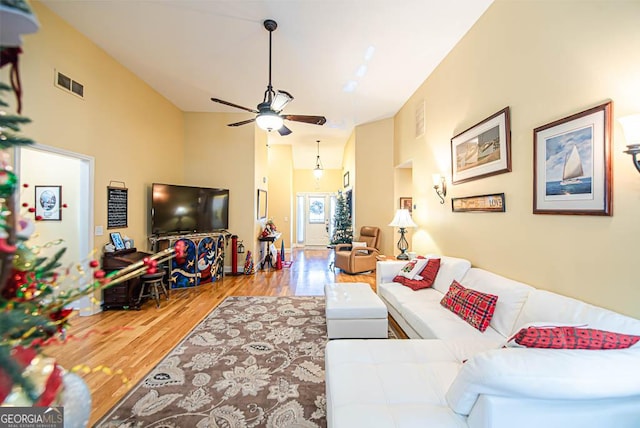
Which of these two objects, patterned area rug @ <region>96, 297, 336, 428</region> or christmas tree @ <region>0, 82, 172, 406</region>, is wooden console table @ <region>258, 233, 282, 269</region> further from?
christmas tree @ <region>0, 82, 172, 406</region>

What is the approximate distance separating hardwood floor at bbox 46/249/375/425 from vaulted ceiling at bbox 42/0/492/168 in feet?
10.3

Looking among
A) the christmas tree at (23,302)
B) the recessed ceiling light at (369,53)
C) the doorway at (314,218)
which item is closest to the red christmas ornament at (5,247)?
the christmas tree at (23,302)

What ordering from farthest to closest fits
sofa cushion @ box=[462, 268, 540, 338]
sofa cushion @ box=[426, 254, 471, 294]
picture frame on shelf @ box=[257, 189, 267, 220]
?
picture frame on shelf @ box=[257, 189, 267, 220]
sofa cushion @ box=[426, 254, 471, 294]
sofa cushion @ box=[462, 268, 540, 338]

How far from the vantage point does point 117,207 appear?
3.97 meters

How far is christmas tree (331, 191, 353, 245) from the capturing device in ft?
22.4

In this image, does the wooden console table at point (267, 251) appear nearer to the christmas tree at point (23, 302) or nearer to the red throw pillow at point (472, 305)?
the red throw pillow at point (472, 305)

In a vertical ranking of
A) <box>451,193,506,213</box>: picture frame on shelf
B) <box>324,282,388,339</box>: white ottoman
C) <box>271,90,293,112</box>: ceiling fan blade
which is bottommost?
<box>324,282,388,339</box>: white ottoman

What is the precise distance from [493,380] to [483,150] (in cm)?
251

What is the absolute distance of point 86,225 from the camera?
3465 mm

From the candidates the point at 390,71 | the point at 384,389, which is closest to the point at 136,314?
the point at 384,389

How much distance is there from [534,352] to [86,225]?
4.53 meters

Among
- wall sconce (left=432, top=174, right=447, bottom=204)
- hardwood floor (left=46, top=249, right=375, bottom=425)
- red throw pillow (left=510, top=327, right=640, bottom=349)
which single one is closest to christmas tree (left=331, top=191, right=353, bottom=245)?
hardwood floor (left=46, top=249, right=375, bottom=425)

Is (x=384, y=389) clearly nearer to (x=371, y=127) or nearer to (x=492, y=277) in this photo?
(x=492, y=277)

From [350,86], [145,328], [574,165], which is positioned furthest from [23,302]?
[350,86]
